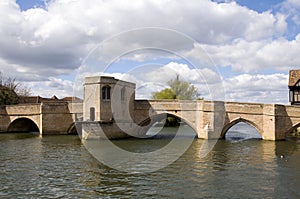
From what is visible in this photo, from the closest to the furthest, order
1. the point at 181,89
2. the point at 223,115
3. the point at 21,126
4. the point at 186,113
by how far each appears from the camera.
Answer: the point at 223,115 → the point at 186,113 → the point at 21,126 → the point at 181,89

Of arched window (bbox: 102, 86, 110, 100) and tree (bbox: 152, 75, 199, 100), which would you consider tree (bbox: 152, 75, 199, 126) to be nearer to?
tree (bbox: 152, 75, 199, 100)

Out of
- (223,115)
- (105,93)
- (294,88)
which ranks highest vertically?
(294,88)

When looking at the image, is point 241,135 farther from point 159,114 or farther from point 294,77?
point 159,114

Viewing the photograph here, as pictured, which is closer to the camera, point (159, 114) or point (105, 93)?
point (105, 93)

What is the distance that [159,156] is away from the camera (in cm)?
2030

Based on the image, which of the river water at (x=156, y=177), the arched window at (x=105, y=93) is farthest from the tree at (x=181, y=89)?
the river water at (x=156, y=177)

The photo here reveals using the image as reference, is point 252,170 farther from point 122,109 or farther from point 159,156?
point 122,109

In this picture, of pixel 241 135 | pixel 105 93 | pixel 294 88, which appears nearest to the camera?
pixel 105 93

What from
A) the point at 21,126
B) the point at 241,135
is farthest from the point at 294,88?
the point at 21,126

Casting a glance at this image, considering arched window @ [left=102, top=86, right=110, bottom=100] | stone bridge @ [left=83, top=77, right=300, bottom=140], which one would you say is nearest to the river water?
stone bridge @ [left=83, top=77, right=300, bottom=140]

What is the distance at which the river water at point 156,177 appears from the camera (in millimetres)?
12180

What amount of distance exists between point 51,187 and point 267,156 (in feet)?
43.8

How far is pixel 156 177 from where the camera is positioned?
14.6 metres

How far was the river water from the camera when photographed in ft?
40.0
